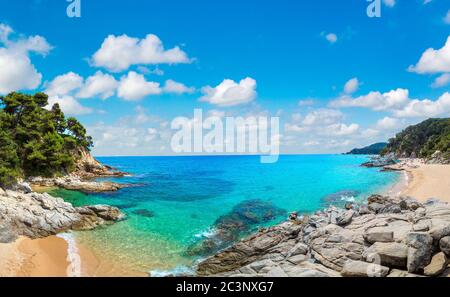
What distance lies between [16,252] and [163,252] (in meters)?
9.06

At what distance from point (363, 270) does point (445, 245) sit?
313cm

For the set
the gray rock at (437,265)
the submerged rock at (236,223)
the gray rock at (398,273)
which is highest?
the gray rock at (437,265)

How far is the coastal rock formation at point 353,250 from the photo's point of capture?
10.7 metres

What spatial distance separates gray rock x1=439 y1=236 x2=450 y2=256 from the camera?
10391mm

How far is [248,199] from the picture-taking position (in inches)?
1670

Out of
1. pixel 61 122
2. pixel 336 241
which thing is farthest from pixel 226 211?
pixel 61 122

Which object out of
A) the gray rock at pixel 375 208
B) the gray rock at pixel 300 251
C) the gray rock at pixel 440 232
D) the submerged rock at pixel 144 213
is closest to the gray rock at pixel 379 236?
the gray rock at pixel 440 232

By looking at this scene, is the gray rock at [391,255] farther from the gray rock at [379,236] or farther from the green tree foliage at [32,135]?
the green tree foliage at [32,135]

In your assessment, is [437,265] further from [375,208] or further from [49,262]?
[49,262]

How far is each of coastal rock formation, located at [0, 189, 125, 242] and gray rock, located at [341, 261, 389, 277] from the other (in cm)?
2113

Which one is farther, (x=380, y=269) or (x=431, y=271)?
(x=380, y=269)

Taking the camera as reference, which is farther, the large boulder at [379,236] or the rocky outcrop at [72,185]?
the rocky outcrop at [72,185]

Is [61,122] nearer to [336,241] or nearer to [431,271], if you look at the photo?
[336,241]

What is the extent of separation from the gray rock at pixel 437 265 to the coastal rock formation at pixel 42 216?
23907 mm
